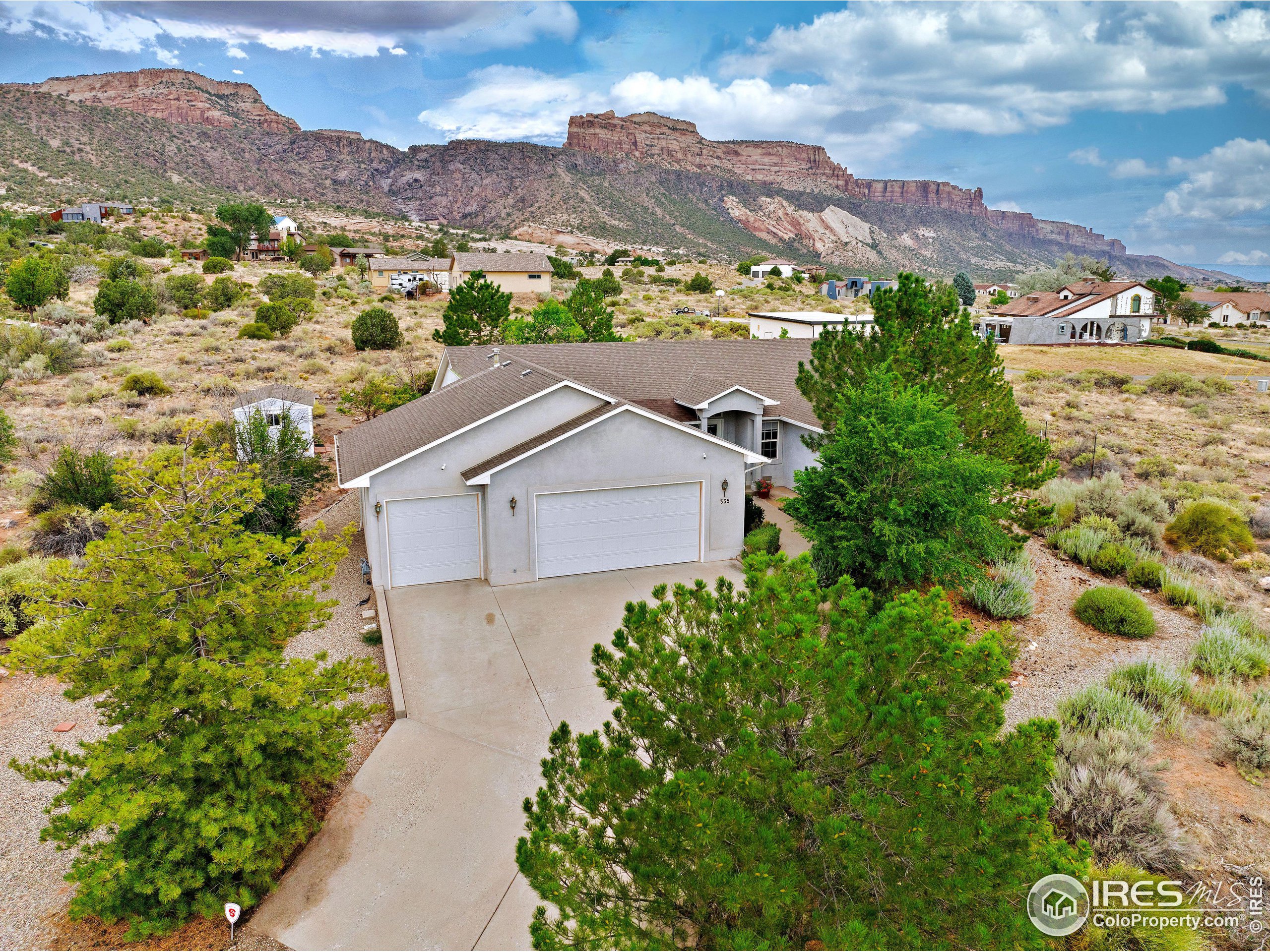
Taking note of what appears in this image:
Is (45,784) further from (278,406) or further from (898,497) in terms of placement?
(278,406)

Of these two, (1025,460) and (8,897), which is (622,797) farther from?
(1025,460)

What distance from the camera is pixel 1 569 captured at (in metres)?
13.8

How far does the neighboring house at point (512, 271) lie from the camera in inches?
2624

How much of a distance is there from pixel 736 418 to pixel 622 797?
17.4 meters

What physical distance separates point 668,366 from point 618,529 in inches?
403

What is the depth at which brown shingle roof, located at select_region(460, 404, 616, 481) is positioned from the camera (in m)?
14.5

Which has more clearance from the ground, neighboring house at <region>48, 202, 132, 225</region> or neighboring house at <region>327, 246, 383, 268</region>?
neighboring house at <region>48, 202, 132, 225</region>

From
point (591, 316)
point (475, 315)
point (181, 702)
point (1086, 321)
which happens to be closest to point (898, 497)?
point (181, 702)

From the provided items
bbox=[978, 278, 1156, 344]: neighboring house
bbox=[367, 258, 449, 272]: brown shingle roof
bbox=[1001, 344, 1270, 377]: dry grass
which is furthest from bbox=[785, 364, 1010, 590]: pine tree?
bbox=[367, 258, 449, 272]: brown shingle roof

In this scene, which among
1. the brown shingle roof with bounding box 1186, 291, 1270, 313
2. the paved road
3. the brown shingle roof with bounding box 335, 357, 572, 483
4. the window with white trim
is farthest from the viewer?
the brown shingle roof with bounding box 1186, 291, 1270, 313

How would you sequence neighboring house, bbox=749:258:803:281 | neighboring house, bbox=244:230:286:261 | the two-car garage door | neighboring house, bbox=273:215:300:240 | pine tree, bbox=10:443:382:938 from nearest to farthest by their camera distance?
pine tree, bbox=10:443:382:938 → the two-car garage door → neighboring house, bbox=244:230:286:261 → neighboring house, bbox=273:215:300:240 → neighboring house, bbox=749:258:803:281

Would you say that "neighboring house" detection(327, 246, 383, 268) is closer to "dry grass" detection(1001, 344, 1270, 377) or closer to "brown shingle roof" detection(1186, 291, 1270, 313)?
"dry grass" detection(1001, 344, 1270, 377)

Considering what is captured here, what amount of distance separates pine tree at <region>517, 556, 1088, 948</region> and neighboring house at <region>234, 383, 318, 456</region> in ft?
54.9

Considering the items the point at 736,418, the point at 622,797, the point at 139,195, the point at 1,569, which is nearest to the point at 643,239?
the point at 139,195
